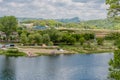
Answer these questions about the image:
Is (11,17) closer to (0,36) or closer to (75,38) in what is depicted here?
(0,36)

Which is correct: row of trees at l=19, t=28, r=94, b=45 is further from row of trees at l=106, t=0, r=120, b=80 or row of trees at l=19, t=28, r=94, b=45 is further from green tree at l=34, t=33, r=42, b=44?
row of trees at l=106, t=0, r=120, b=80

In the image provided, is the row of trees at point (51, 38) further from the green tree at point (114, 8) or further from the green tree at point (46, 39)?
the green tree at point (114, 8)

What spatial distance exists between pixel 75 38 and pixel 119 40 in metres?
107

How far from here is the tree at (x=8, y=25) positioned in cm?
13088

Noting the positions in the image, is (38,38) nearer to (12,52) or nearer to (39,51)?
(39,51)

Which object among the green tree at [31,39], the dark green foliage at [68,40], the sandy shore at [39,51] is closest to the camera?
the sandy shore at [39,51]

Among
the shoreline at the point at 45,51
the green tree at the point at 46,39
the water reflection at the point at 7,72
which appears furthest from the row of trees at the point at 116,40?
the green tree at the point at 46,39

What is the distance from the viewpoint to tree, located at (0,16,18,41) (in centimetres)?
13088

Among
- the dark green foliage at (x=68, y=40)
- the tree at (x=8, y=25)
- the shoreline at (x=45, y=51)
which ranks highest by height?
the tree at (x=8, y=25)

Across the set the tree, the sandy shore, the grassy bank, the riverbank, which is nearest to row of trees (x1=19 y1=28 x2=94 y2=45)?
the riverbank

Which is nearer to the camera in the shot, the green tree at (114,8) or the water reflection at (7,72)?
the green tree at (114,8)

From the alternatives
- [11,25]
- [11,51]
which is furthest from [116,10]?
[11,25]

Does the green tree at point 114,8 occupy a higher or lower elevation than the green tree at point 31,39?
higher

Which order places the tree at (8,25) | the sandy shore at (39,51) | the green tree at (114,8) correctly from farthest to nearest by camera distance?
the tree at (8,25) < the sandy shore at (39,51) < the green tree at (114,8)
